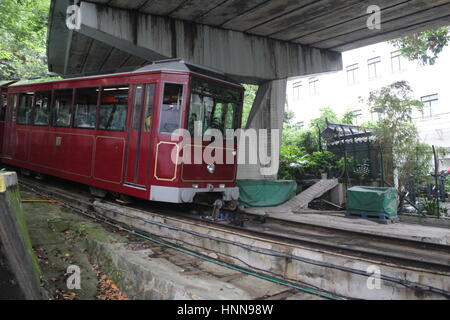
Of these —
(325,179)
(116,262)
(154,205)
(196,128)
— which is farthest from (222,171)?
(325,179)

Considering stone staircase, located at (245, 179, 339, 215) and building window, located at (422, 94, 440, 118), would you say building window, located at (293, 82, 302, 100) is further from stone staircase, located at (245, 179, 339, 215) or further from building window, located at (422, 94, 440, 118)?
stone staircase, located at (245, 179, 339, 215)

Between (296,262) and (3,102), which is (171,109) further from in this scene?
(3,102)

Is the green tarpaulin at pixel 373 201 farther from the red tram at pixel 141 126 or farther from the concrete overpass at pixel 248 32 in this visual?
the red tram at pixel 141 126

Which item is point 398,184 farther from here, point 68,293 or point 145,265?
point 68,293

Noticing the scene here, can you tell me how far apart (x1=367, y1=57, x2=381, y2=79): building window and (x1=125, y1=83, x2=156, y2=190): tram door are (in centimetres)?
2327

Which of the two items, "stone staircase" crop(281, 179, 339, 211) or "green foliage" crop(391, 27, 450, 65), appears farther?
"green foliage" crop(391, 27, 450, 65)

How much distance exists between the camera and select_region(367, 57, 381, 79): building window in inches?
1017

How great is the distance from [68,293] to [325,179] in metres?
10.9

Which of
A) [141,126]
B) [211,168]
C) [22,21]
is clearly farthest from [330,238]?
[22,21]

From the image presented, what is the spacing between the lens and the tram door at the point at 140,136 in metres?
7.45

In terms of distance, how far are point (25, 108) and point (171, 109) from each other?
717 centimetres

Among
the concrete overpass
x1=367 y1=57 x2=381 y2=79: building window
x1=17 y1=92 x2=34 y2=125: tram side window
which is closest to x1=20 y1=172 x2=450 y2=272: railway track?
x1=17 y1=92 x2=34 y2=125: tram side window

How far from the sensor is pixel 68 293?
4285 mm

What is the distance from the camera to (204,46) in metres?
10.4
